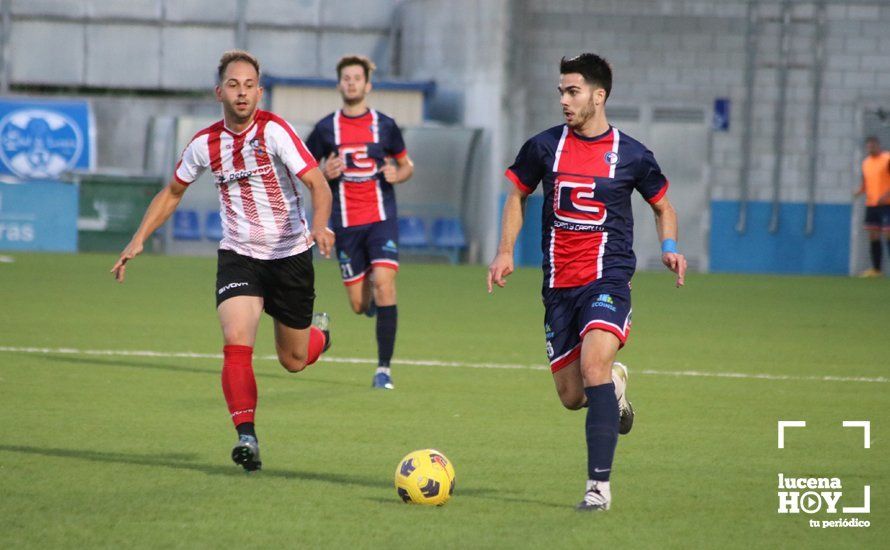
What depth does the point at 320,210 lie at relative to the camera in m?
7.44

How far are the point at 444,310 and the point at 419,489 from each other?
1070 centimetres

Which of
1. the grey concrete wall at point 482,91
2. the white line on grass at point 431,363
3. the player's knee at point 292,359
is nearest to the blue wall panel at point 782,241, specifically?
the grey concrete wall at point 482,91

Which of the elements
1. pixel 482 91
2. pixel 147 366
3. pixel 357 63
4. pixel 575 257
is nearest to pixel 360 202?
pixel 357 63

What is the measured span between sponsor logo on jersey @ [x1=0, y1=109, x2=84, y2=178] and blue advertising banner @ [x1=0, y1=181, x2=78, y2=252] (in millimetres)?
4643

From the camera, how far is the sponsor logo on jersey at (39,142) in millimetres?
31328

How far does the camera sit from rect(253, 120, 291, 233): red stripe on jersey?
24.9ft

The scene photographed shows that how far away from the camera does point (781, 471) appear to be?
24.4 ft

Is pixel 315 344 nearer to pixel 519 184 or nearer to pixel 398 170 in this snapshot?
pixel 519 184

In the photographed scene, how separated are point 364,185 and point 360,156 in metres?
0.22

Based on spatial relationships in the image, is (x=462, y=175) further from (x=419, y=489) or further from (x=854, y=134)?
(x=419, y=489)

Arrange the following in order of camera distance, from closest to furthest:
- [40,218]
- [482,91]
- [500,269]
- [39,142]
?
[500,269], [40,218], [482,91], [39,142]

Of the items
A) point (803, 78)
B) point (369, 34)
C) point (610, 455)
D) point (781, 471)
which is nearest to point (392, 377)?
point (781, 471)

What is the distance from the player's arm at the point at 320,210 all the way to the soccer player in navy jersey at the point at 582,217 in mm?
868

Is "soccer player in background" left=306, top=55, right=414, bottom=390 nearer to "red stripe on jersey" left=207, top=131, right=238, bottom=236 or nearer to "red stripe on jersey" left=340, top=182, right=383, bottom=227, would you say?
"red stripe on jersey" left=340, top=182, right=383, bottom=227
